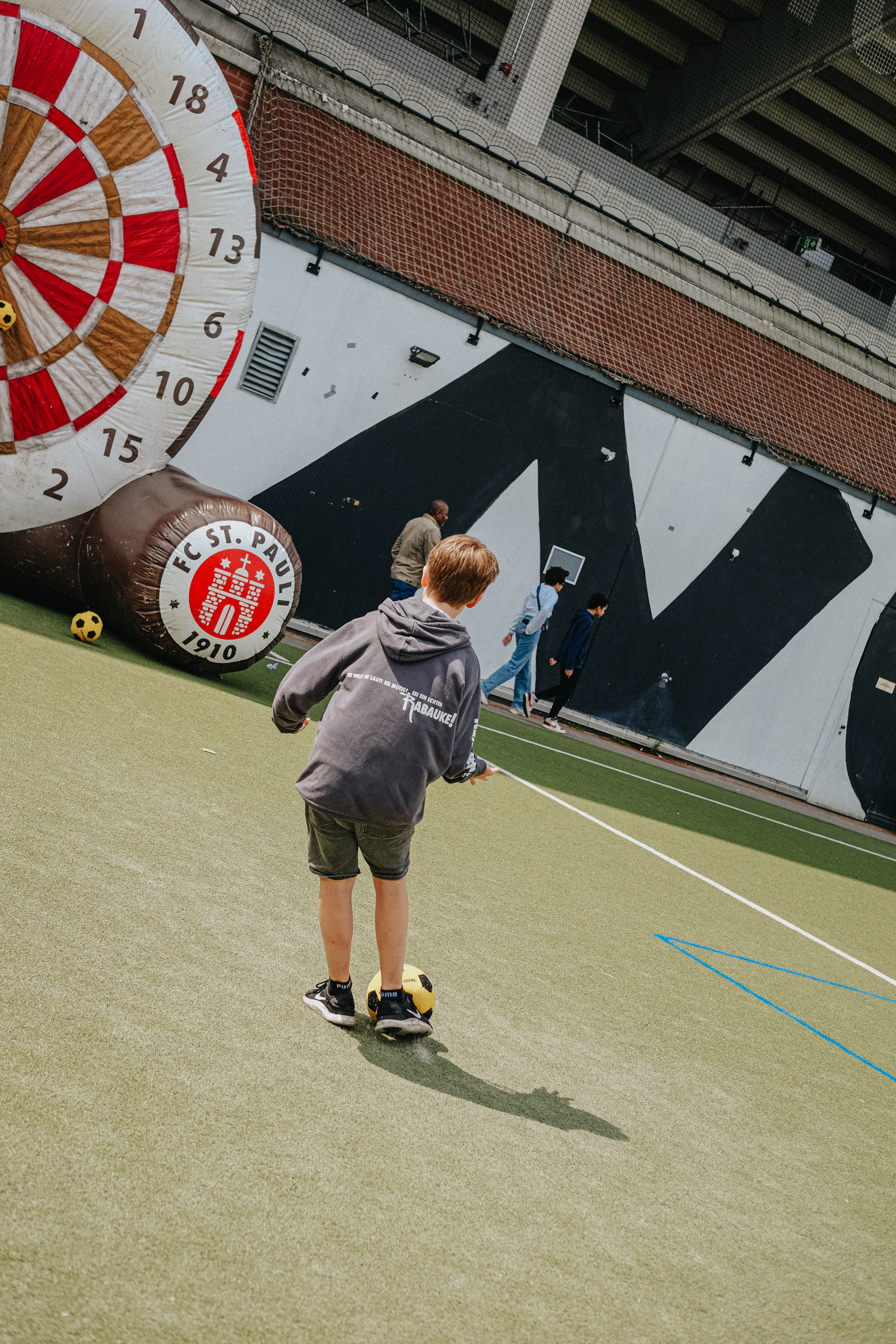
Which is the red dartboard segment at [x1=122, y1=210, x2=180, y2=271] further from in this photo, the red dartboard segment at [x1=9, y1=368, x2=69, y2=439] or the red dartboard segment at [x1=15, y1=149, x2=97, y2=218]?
the red dartboard segment at [x1=9, y1=368, x2=69, y2=439]

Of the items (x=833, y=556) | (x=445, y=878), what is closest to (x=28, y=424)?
(x=445, y=878)

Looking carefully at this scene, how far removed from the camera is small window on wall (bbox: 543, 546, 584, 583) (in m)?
13.8

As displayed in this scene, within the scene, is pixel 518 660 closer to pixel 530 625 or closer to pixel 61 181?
pixel 530 625

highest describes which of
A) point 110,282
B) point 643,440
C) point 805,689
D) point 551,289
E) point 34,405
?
point 551,289

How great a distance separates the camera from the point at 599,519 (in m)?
14.0

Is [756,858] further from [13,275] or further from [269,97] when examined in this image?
[269,97]

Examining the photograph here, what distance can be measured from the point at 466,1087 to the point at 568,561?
11148 millimetres

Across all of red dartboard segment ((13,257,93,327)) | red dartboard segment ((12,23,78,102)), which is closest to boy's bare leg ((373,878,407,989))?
red dartboard segment ((13,257,93,327))

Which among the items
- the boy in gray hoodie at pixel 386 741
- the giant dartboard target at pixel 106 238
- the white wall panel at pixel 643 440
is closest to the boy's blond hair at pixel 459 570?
the boy in gray hoodie at pixel 386 741

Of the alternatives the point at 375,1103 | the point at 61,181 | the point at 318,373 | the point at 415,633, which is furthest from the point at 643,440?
the point at 375,1103

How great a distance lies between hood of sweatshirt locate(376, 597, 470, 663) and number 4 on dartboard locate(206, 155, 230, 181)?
5714 millimetres

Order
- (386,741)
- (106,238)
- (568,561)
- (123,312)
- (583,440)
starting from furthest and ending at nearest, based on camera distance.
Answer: (568,561), (583,440), (123,312), (106,238), (386,741)

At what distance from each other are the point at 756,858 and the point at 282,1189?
24.5 ft

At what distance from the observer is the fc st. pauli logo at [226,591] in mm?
7262
